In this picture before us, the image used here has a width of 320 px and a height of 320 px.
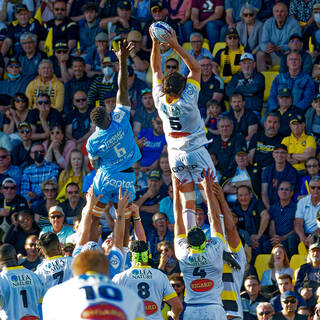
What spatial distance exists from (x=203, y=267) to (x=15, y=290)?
227 cm

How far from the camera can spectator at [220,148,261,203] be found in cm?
1589

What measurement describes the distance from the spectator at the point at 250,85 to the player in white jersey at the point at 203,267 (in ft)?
24.1

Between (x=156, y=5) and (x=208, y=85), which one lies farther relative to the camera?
(x=156, y=5)

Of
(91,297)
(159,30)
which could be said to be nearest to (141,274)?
(159,30)

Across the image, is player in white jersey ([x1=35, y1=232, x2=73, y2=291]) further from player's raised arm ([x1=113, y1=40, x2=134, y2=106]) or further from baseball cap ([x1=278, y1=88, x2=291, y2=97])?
baseball cap ([x1=278, y1=88, x2=291, y2=97])

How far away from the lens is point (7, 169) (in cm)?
1781

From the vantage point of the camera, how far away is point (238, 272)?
35.2 ft

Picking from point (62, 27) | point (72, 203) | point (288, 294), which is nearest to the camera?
point (288, 294)

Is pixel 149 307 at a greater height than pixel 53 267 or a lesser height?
lesser

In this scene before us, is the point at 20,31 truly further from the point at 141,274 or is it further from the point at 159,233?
the point at 141,274


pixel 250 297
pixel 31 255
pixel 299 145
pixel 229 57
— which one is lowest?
pixel 250 297

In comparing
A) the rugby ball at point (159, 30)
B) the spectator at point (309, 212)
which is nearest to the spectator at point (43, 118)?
the spectator at point (309, 212)

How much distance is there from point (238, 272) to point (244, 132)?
664 cm

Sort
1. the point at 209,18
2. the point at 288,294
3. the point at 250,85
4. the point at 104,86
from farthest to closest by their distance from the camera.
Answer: the point at 209,18, the point at 104,86, the point at 250,85, the point at 288,294
